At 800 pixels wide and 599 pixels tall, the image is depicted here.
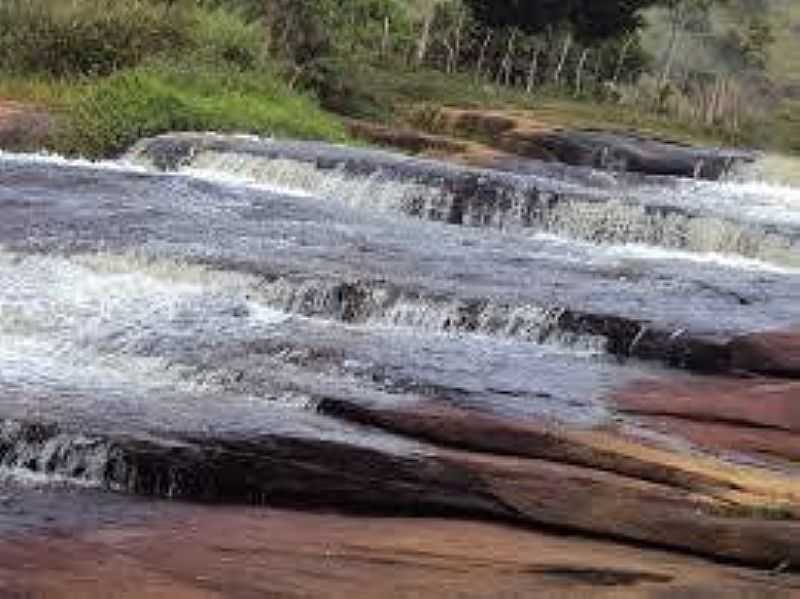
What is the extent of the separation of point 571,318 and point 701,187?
1644cm

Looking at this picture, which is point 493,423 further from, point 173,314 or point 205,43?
point 205,43

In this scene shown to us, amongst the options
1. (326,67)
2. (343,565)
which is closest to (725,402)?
(343,565)

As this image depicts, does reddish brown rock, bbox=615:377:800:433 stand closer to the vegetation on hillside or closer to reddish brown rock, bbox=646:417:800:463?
reddish brown rock, bbox=646:417:800:463

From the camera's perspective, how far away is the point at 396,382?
11.2 metres

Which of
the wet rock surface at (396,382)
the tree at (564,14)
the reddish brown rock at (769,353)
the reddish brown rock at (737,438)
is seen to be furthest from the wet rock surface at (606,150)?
the reddish brown rock at (737,438)

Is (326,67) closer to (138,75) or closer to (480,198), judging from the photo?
(138,75)

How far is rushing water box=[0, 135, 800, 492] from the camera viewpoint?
10.6m

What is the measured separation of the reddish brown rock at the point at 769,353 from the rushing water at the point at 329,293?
0.47 m

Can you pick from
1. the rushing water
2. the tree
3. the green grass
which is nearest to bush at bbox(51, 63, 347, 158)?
the rushing water

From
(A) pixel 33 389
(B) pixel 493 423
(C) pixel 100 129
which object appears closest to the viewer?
(B) pixel 493 423

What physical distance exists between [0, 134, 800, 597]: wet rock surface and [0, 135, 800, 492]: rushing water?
0.04m

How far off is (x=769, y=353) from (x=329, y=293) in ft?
13.0

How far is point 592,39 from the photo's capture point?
53.1m

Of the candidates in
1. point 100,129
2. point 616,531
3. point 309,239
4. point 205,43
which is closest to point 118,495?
point 616,531
